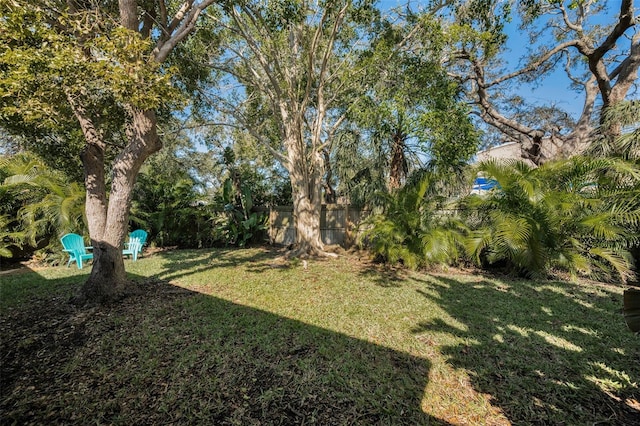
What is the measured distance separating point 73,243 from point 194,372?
6008 millimetres

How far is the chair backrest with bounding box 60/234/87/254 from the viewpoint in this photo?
6.24 m

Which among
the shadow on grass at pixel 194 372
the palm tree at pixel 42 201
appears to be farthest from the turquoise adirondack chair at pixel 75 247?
the shadow on grass at pixel 194 372

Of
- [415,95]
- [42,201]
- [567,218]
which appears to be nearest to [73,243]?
[42,201]

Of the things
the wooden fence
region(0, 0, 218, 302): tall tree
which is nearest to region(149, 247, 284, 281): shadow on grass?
the wooden fence

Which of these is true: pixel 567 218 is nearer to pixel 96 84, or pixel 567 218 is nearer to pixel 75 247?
pixel 96 84

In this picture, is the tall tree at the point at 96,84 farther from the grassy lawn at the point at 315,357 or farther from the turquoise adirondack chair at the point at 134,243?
the turquoise adirondack chair at the point at 134,243

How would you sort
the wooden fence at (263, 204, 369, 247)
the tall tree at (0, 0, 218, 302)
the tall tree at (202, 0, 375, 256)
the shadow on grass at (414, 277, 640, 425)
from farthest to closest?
1. the wooden fence at (263, 204, 369, 247)
2. the tall tree at (202, 0, 375, 256)
3. the tall tree at (0, 0, 218, 302)
4. the shadow on grass at (414, 277, 640, 425)

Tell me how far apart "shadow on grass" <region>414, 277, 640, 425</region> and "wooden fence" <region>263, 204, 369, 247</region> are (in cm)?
507

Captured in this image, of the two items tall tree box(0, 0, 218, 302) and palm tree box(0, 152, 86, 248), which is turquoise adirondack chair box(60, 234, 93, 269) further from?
tall tree box(0, 0, 218, 302)

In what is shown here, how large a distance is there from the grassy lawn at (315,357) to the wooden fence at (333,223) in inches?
191

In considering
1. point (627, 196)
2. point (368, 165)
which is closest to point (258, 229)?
point (368, 165)

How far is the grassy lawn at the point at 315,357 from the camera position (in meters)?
2.20

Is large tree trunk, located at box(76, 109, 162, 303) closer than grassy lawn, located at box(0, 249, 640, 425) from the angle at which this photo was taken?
No

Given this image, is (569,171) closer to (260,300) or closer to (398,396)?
(398,396)
